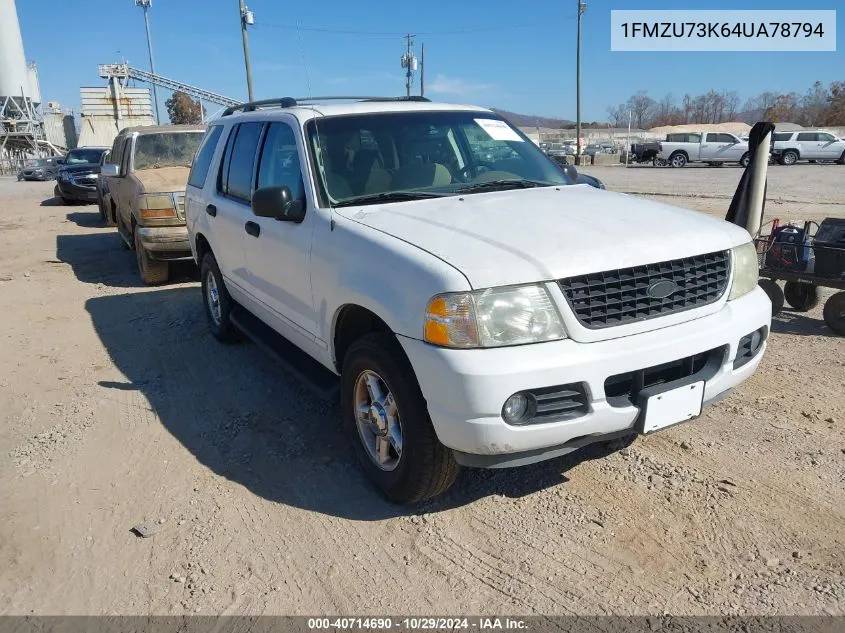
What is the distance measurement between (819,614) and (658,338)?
46.6 inches

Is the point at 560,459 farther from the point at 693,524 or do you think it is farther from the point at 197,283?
the point at 197,283

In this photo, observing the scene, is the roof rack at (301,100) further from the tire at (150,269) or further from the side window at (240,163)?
the tire at (150,269)

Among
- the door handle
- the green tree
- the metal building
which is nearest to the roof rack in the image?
the door handle

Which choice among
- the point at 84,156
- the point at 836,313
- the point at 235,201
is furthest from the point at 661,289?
the point at 84,156

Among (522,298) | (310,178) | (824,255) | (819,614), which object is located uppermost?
(310,178)

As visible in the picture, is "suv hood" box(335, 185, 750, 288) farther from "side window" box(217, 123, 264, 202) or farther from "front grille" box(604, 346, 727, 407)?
"side window" box(217, 123, 264, 202)

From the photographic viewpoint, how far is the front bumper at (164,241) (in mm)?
7973

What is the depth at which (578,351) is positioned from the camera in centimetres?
265

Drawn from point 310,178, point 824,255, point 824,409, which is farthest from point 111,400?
point 824,255

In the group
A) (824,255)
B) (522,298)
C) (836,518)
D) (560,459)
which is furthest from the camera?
(824,255)

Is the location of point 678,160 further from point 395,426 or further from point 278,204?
point 395,426

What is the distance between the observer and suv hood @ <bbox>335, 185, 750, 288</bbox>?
8.87 ft

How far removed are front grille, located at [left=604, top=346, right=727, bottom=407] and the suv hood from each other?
1.52 ft

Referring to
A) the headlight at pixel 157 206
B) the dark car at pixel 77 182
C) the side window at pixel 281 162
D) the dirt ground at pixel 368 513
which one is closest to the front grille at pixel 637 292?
the dirt ground at pixel 368 513
